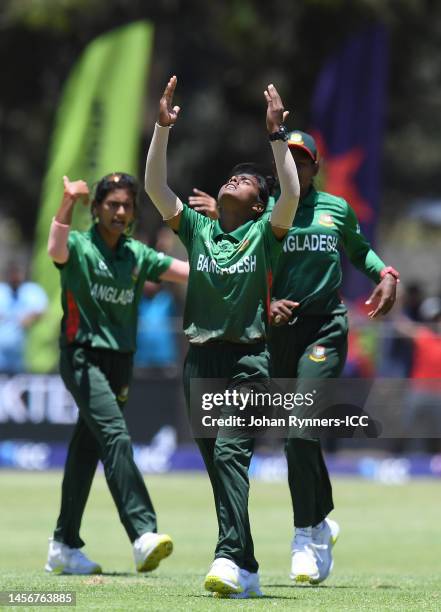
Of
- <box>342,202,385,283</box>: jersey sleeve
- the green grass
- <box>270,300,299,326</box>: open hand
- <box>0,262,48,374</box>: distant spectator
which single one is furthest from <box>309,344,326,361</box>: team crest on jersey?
<box>0,262,48,374</box>: distant spectator

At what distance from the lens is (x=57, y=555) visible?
8.84 metres

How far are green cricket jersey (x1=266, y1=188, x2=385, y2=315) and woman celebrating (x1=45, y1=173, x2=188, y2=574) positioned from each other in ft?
2.62

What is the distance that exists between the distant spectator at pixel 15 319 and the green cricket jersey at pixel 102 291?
29.6ft

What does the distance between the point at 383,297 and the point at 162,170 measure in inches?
57.1

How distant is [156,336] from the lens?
705 inches

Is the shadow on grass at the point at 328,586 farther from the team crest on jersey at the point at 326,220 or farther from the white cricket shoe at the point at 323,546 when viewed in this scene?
the team crest on jersey at the point at 326,220

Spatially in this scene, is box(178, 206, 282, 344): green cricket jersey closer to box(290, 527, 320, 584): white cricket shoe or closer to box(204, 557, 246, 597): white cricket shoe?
box(204, 557, 246, 597): white cricket shoe

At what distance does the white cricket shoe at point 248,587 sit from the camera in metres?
7.18

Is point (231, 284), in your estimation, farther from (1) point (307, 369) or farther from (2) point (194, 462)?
(2) point (194, 462)

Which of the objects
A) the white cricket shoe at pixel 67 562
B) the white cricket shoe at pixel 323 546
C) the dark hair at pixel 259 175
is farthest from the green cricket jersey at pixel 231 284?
the white cricket shoe at pixel 67 562

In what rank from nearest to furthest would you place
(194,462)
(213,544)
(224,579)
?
(224,579) → (213,544) → (194,462)

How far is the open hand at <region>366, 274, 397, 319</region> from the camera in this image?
803cm

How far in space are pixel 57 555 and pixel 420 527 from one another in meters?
4.74

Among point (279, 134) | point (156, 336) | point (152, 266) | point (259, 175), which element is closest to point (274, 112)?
point (279, 134)
